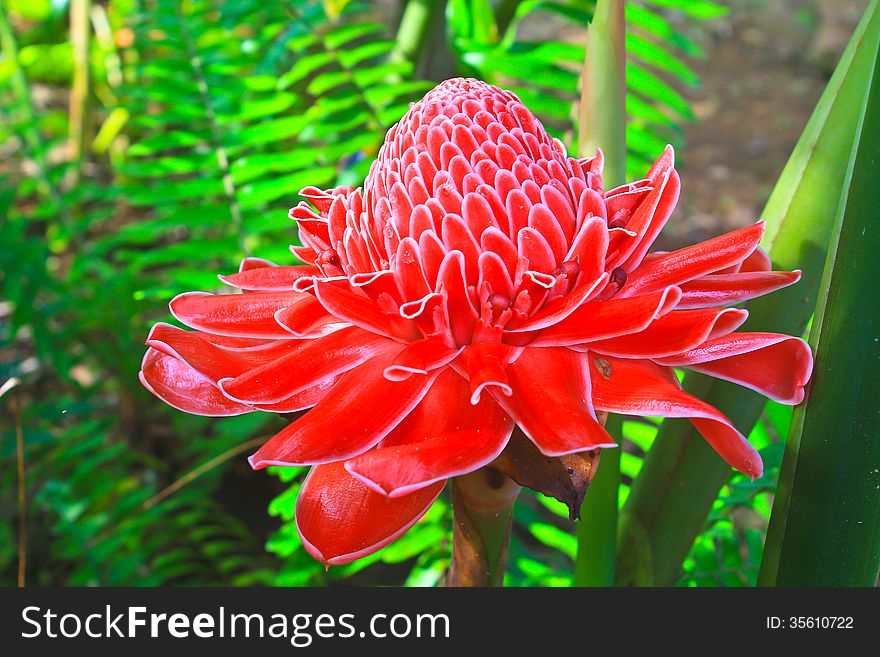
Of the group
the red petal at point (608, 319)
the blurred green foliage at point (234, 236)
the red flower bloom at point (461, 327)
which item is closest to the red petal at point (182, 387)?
the red flower bloom at point (461, 327)

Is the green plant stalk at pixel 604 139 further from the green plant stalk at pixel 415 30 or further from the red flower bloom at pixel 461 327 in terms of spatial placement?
the green plant stalk at pixel 415 30

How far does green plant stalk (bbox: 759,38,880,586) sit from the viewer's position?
1.59ft

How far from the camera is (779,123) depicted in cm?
396

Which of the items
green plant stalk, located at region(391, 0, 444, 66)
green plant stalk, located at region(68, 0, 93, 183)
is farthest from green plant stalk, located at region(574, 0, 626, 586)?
green plant stalk, located at region(68, 0, 93, 183)

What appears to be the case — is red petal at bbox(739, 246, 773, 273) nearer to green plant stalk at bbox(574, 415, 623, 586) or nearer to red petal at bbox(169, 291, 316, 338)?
green plant stalk at bbox(574, 415, 623, 586)

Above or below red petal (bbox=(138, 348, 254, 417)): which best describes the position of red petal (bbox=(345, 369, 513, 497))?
above

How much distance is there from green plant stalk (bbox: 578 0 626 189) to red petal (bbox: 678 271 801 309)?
15cm

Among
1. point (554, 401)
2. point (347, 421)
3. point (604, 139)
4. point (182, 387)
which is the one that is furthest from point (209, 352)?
point (604, 139)

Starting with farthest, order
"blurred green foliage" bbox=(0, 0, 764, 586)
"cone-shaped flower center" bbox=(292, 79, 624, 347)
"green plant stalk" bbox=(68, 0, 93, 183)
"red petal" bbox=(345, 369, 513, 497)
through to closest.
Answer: "green plant stalk" bbox=(68, 0, 93, 183), "blurred green foliage" bbox=(0, 0, 764, 586), "cone-shaped flower center" bbox=(292, 79, 624, 347), "red petal" bbox=(345, 369, 513, 497)

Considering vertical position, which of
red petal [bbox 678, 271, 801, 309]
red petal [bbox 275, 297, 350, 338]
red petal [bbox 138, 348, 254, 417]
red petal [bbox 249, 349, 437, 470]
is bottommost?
red petal [bbox 138, 348, 254, 417]

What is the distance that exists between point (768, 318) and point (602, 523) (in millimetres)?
215

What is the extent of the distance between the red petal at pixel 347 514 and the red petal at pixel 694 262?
0.71 feet

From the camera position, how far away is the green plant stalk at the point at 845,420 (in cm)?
48

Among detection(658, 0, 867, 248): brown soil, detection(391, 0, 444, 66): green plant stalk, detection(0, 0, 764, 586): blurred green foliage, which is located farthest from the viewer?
detection(658, 0, 867, 248): brown soil
